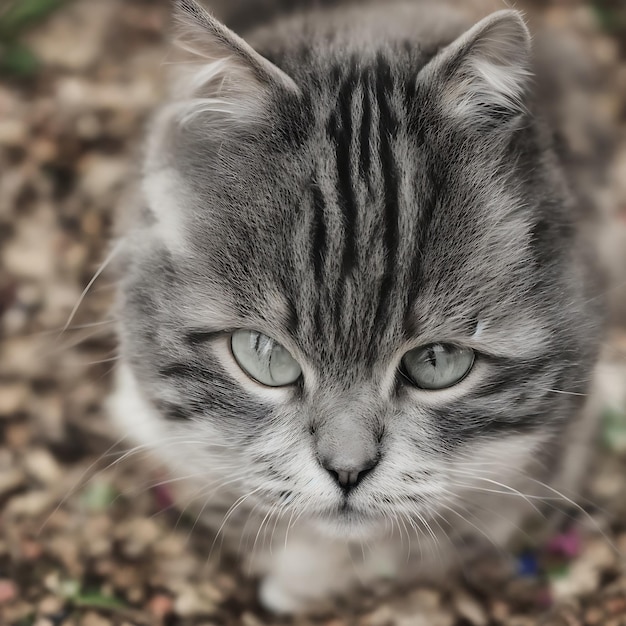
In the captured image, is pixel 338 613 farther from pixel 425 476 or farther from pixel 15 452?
pixel 15 452

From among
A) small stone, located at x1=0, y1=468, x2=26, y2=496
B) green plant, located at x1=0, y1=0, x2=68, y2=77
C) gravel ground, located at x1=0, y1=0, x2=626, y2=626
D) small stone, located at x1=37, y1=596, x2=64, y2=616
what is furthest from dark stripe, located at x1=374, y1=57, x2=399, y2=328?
green plant, located at x1=0, y1=0, x2=68, y2=77

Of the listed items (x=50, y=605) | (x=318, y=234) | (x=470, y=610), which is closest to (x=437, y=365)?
(x=318, y=234)

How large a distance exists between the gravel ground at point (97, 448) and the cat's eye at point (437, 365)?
0.64m

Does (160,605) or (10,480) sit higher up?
(10,480)

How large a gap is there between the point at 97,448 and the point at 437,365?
1.19 meters

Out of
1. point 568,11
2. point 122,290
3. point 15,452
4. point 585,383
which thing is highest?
point 568,11

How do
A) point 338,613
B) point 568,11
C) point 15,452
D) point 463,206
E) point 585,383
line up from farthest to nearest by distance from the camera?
point 568,11, point 15,452, point 338,613, point 585,383, point 463,206

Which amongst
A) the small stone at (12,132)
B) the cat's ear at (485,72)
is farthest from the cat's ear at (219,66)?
the small stone at (12,132)

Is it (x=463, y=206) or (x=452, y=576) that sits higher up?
(x=463, y=206)

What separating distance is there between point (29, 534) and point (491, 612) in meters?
1.18

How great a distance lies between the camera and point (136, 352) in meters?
1.59

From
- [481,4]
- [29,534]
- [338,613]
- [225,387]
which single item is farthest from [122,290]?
[481,4]

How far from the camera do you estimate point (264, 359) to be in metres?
1.45

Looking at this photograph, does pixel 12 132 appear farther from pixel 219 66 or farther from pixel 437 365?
pixel 437 365
